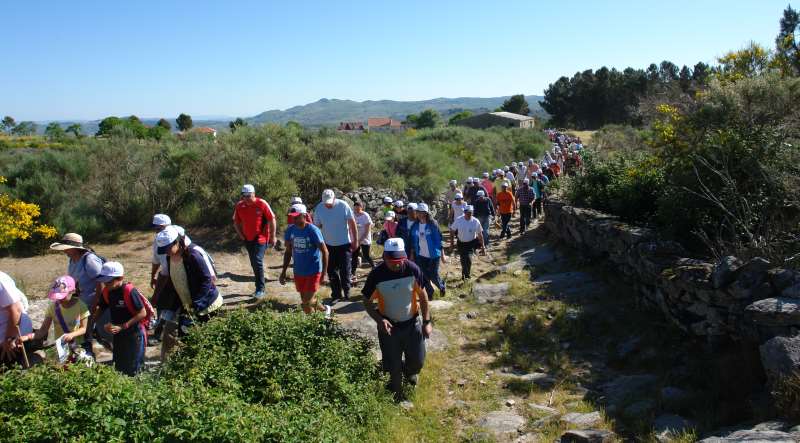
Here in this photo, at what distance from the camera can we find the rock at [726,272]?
5641 millimetres

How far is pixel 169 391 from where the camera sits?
3957mm

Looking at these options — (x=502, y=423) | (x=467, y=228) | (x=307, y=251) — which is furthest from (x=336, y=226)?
(x=502, y=423)

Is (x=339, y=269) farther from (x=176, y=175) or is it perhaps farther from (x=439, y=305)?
(x=176, y=175)

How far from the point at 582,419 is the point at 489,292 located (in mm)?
4306

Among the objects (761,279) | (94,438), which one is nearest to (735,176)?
(761,279)

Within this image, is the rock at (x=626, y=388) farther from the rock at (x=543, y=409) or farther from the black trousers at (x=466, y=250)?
the black trousers at (x=466, y=250)

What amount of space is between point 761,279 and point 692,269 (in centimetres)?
93

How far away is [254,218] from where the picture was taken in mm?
8273

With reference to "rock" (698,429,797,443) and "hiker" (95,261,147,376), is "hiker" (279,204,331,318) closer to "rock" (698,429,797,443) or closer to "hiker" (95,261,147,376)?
"hiker" (95,261,147,376)

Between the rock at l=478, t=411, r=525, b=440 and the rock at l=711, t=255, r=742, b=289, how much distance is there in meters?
2.50

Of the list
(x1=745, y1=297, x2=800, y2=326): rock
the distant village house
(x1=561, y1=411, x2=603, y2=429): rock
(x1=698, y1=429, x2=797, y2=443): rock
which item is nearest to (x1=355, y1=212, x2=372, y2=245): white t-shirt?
(x1=561, y1=411, x2=603, y2=429): rock

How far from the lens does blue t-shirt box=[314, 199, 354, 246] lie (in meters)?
8.02

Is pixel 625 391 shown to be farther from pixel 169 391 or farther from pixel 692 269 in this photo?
pixel 169 391

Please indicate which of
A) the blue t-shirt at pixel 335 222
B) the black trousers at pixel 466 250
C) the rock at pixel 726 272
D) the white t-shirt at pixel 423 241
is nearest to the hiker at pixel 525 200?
the black trousers at pixel 466 250
